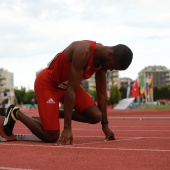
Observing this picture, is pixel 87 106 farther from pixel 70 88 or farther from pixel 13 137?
pixel 13 137

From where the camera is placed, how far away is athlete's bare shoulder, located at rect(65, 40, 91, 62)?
625 cm

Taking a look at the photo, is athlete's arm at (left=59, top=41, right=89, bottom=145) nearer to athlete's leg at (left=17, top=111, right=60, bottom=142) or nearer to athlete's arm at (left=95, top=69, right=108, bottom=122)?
athlete's leg at (left=17, top=111, right=60, bottom=142)

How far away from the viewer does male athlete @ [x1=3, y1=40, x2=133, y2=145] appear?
6.23 m

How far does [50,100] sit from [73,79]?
729 millimetres

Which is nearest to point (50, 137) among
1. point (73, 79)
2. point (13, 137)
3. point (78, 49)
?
point (13, 137)

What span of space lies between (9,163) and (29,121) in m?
2.68

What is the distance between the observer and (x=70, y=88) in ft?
20.7

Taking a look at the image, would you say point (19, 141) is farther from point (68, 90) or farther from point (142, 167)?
point (142, 167)

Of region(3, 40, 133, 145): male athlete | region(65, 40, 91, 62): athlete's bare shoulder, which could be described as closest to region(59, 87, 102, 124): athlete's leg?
region(3, 40, 133, 145): male athlete

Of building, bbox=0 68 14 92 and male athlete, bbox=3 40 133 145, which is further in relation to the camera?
building, bbox=0 68 14 92

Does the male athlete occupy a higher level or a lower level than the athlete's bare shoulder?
lower

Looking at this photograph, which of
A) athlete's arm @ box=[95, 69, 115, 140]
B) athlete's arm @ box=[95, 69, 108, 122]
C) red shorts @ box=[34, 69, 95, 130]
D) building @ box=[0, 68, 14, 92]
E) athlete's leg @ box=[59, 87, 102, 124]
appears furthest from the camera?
building @ box=[0, 68, 14, 92]

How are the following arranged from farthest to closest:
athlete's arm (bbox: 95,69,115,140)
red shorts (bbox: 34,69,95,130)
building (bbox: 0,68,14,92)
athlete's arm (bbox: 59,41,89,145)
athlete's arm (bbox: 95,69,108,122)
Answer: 1. building (bbox: 0,68,14,92)
2. athlete's arm (bbox: 95,69,108,122)
3. athlete's arm (bbox: 95,69,115,140)
4. red shorts (bbox: 34,69,95,130)
5. athlete's arm (bbox: 59,41,89,145)

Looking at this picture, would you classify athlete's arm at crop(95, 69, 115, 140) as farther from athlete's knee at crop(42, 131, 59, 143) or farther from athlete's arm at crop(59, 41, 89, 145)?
athlete's arm at crop(59, 41, 89, 145)
